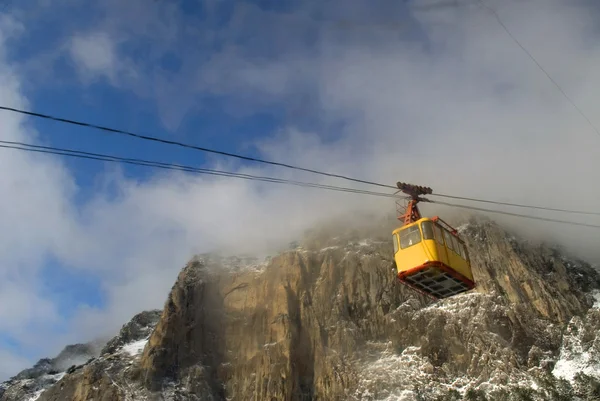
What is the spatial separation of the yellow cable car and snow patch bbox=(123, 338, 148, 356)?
116 metres

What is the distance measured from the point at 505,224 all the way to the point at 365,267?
5480 centimetres

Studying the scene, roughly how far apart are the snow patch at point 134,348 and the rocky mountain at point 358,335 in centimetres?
27

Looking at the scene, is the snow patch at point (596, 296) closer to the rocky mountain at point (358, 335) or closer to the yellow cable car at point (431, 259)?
the rocky mountain at point (358, 335)

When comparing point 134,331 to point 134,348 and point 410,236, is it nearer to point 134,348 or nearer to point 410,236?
point 134,348

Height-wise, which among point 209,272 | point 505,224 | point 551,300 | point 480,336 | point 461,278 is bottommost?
point 461,278

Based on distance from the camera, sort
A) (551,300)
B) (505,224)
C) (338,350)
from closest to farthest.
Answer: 1. (338,350)
2. (551,300)
3. (505,224)

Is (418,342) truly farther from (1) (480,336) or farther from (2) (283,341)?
(2) (283,341)

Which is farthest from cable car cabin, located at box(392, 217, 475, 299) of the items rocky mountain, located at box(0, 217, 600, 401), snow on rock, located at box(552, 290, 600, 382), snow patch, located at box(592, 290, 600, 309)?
snow patch, located at box(592, 290, 600, 309)

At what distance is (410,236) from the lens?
92.8 ft

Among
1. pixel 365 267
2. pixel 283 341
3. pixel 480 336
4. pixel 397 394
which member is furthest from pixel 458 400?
pixel 365 267

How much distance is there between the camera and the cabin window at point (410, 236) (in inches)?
1091

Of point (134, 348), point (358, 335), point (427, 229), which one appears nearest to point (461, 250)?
point (427, 229)

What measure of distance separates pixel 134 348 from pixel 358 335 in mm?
62209

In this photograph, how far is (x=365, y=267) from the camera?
140 metres
